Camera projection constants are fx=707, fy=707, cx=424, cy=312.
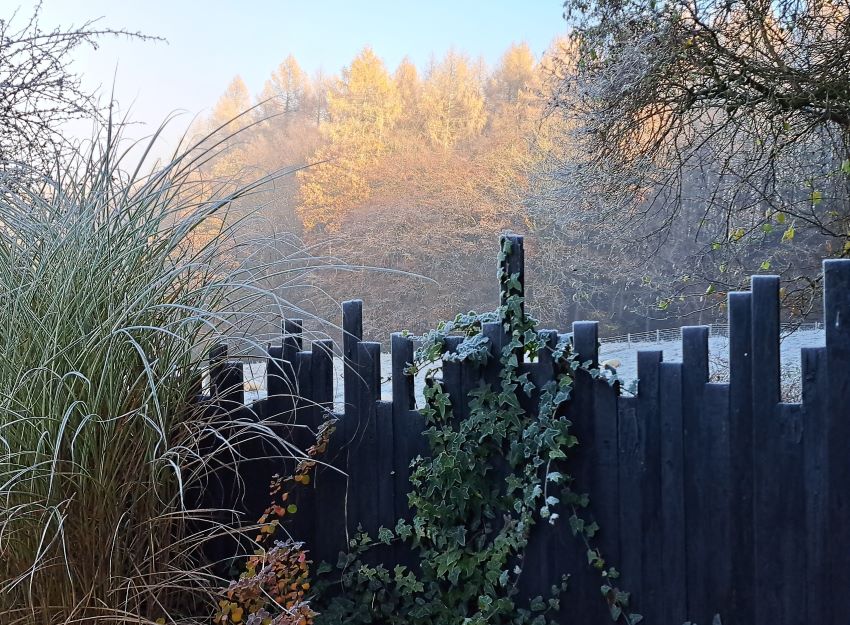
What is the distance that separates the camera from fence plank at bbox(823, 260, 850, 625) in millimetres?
1876

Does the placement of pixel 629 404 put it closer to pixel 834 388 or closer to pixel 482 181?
pixel 834 388

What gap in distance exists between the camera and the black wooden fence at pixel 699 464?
1.90 meters

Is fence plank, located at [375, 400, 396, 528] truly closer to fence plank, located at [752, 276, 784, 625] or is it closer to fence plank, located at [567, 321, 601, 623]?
fence plank, located at [567, 321, 601, 623]

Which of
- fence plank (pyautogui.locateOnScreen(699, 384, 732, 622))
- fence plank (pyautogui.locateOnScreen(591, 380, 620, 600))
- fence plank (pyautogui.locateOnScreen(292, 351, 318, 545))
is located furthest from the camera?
fence plank (pyautogui.locateOnScreen(292, 351, 318, 545))

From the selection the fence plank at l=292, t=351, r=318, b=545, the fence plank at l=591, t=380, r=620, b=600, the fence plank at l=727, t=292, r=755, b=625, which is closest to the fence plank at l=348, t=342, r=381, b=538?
the fence plank at l=292, t=351, r=318, b=545

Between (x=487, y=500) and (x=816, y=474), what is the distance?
0.92 metres

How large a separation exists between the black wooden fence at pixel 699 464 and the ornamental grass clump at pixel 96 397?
242 mm

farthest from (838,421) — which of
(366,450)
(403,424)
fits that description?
(366,450)

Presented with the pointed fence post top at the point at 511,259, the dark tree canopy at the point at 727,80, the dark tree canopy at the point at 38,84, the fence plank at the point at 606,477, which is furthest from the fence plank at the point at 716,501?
the dark tree canopy at the point at 38,84

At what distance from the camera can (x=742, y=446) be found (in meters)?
1.96

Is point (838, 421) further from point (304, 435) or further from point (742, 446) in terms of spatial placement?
point (304, 435)

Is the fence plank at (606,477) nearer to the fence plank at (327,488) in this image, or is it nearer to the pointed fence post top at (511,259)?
the pointed fence post top at (511,259)

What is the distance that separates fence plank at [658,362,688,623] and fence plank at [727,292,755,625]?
0.44 feet

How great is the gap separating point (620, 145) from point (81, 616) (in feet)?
11.3
